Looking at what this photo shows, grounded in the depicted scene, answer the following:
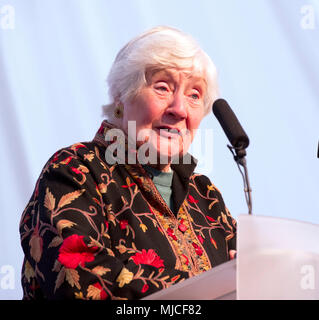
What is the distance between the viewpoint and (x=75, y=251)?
55.2 inches

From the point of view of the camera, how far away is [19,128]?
2.33 metres

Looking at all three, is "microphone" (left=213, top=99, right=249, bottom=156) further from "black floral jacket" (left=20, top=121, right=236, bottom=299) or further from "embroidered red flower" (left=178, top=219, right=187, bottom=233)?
"embroidered red flower" (left=178, top=219, right=187, bottom=233)

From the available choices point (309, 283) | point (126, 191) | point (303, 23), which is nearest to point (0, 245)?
point (126, 191)

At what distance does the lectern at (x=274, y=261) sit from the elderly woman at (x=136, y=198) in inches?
13.8

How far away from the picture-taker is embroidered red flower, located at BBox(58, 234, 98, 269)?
1.39 meters

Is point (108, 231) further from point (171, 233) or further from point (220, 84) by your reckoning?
point (220, 84)

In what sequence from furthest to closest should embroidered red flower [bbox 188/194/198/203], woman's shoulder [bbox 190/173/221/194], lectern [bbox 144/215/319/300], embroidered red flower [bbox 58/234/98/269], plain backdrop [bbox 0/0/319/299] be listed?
plain backdrop [bbox 0/0/319/299] → woman's shoulder [bbox 190/173/221/194] → embroidered red flower [bbox 188/194/198/203] → embroidered red flower [bbox 58/234/98/269] → lectern [bbox 144/215/319/300]

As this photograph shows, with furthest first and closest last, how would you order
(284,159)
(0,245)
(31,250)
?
(284,159) < (0,245) < (31,250)

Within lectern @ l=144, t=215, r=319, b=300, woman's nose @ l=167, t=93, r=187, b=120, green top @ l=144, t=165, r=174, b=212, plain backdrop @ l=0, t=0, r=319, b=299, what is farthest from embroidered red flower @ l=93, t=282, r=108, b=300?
plain backdrop @ l=0, t=0, r=319, b=299

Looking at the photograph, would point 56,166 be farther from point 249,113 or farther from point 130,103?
point 249,113

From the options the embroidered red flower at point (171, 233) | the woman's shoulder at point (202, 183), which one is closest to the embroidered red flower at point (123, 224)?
the embroidered red flower at point (171, 233)

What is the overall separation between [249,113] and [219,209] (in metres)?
0.75

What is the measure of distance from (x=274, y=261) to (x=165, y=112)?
0.84 meters

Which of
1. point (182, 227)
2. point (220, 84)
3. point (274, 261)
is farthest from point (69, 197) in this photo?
point (220, 84)
